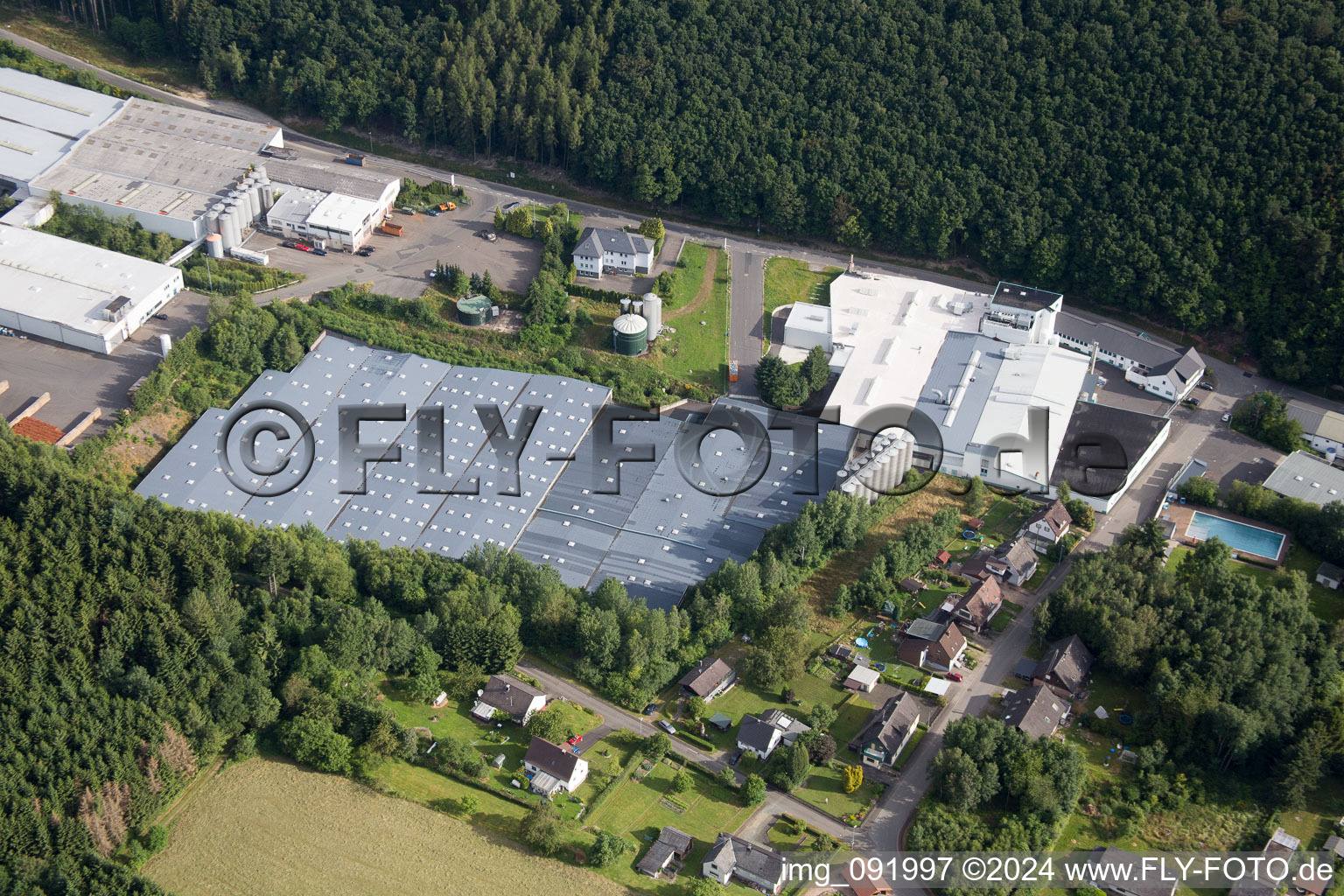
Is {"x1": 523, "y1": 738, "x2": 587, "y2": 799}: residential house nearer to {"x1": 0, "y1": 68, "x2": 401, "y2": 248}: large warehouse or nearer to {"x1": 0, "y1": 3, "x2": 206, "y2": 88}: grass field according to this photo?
{"x1": 0, "y1": 68, "x2": 401, "y2": 248}: large warehouse

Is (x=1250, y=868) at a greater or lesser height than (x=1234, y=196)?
lesser

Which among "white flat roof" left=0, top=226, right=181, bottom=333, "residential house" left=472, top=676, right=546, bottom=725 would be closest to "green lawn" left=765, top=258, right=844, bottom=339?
"residential house" left=472, top=676, right=546, bottom=725

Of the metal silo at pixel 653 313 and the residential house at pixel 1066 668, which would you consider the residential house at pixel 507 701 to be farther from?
the metal silo at pixel 653 313

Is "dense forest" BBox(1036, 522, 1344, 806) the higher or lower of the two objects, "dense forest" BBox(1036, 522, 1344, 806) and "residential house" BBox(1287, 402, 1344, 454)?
the lower

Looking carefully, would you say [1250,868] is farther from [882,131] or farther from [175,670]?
[882,131]

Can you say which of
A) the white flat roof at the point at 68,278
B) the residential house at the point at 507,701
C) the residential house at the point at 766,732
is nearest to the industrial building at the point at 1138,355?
the residential house at the point at 766,732

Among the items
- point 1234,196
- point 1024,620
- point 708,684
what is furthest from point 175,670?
point 1234,196
